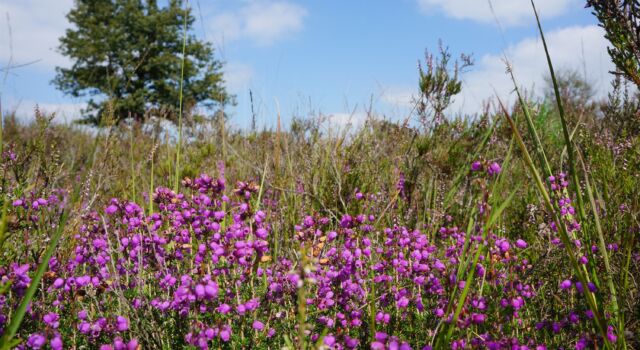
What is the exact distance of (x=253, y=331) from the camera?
2.42 meters

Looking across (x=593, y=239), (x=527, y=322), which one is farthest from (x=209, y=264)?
(x=593, y=239)

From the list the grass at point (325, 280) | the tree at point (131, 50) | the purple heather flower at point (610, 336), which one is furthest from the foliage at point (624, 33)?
the tree at point (131, 50)

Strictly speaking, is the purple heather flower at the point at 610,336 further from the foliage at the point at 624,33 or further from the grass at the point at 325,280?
the foliage at the point at 624,33

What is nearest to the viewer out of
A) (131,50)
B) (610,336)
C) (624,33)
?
(610,336)

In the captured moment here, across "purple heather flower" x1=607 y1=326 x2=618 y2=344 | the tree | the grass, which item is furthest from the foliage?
the tree

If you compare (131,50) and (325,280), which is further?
(131,50)

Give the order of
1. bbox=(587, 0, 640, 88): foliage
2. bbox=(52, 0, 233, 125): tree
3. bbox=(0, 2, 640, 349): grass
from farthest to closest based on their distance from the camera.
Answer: bbox=(52, 0, 233, 125): tree → bbox=(587, 0, 640, 88): foliage → bbox=(0, 2, 640, 349): grass

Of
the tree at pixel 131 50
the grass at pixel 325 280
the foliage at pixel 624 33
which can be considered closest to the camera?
the grass at pixel 325 280

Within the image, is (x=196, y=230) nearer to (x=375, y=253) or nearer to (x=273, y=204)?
(x=375, y=253)

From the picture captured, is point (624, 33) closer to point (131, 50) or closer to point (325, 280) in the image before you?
point (325, 280)

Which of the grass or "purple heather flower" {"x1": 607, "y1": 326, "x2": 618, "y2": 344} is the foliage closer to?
the grass

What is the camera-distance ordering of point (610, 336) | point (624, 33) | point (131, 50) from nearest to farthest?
point (610, 336)
point (624, 33)
point (131, 50)

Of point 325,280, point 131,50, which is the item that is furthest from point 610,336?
point 131,50

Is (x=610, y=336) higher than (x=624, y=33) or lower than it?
lower
